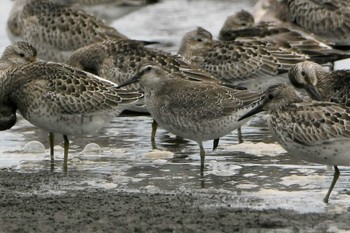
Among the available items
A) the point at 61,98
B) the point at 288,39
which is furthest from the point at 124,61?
the point at 288,39

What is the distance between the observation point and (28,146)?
38.1ft

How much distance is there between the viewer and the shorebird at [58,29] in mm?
15094

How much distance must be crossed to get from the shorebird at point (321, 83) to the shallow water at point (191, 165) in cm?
75

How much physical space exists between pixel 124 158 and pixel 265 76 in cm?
297

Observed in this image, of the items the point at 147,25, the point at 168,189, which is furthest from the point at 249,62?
the point at 147,25

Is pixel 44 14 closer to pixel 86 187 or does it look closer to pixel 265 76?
pixel 265 76

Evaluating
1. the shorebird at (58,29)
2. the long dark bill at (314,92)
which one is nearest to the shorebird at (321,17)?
the shorebird at (58,29)

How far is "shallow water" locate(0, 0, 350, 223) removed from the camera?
376 inches

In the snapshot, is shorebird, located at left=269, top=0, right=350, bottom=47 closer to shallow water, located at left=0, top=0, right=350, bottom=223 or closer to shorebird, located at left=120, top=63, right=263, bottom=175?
shallow water, located at left=0, top=0, right=350, bottom=223

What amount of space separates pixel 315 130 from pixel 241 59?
4.39 metres

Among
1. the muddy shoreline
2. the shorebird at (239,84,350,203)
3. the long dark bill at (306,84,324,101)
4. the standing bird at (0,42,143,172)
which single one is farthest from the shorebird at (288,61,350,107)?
the muddy shoreline

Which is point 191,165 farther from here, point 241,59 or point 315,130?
point 241,59

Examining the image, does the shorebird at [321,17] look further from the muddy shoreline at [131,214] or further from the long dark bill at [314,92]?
the muddy shoreline at [131,214]

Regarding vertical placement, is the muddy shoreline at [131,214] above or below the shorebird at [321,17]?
below
